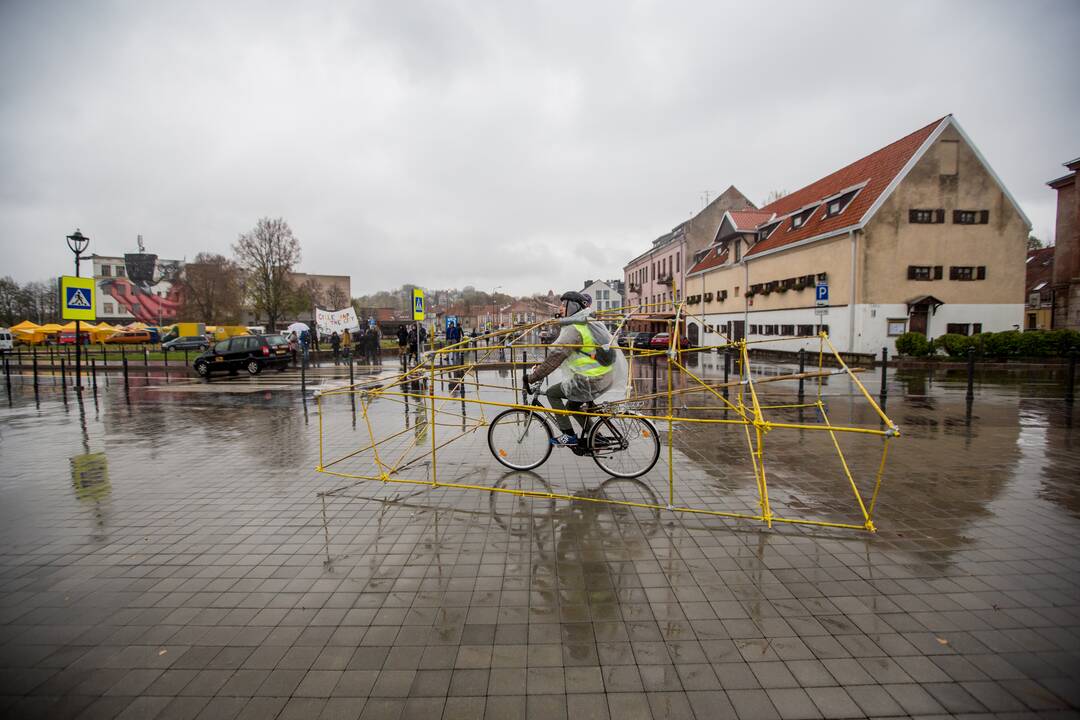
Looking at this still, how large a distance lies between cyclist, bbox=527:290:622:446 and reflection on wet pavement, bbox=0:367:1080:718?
3.60 feet

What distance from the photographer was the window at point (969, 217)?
26.8 m

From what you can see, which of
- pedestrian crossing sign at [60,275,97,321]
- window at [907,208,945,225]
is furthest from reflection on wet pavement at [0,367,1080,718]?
window at [907,208,945,225]

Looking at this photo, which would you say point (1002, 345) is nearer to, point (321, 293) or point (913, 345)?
point (913, 345)

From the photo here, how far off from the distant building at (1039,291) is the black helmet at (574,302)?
4507 centimetres

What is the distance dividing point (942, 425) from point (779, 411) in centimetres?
301

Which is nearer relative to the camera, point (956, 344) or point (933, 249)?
point (956, 344)

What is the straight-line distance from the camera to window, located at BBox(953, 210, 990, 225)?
2684cm

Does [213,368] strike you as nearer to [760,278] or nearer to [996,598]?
[996,598]

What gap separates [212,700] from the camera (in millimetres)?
2727

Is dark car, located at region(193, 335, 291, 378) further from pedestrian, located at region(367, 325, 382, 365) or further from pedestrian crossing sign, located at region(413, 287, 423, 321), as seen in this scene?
pedestrian crossing sign, located at region(413, 287, 423, 321)

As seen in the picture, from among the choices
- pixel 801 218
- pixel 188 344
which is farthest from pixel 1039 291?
pixel 188 344

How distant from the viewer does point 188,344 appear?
137 feet

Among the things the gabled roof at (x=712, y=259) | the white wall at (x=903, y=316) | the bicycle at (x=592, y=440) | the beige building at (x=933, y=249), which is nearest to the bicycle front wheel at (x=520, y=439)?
the bicycle at (x=592, y=440)

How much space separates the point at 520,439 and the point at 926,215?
29697 millimetres
